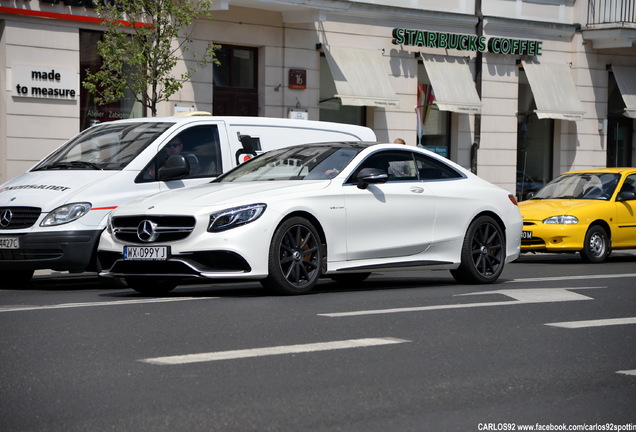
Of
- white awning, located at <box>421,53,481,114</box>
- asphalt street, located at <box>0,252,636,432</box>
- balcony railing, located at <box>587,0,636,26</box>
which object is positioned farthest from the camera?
balcony railing, located at <box>587,0,636,26</box>

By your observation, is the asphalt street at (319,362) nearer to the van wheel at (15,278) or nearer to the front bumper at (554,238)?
the van wheel at (15,278)

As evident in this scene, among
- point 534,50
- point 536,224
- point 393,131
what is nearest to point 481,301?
point 536,224

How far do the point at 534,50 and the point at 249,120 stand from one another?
→ 61.9 feet

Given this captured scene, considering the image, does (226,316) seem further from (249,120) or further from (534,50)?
(534,50)

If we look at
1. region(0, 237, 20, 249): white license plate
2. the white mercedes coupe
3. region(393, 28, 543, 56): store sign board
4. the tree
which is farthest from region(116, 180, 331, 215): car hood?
region(393, 28, 543, 56): store sign board

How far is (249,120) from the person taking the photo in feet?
47.3

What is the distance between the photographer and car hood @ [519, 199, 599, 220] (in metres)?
19.0

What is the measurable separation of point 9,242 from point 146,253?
232cm

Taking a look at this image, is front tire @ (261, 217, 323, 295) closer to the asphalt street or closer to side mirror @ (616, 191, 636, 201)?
the asphalt street

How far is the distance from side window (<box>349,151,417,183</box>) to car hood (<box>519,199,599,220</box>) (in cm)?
672

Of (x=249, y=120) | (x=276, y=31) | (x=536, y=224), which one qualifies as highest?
Result: (x=276, y=31)

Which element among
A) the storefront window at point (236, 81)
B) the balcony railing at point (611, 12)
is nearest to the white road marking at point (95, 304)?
the storefront window at point (236, 81)

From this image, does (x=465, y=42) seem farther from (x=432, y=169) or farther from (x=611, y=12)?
(x=432, y=169)

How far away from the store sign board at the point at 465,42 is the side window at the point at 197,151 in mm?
15629
